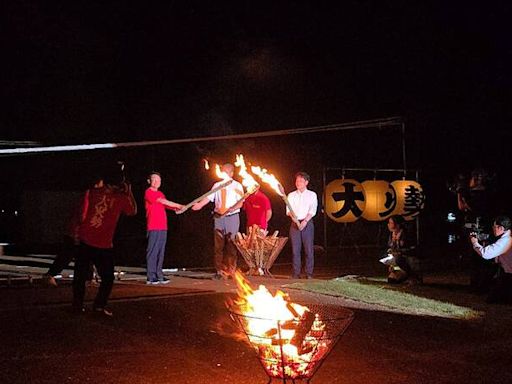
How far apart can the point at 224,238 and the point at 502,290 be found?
4.80 m

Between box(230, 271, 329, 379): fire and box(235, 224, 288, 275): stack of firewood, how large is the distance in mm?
6711

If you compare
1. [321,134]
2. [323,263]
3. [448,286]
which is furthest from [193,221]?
[448,286]

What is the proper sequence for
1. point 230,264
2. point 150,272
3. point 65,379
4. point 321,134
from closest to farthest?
point 65,379 → point 150,272 → point 230,264 → point 321,134

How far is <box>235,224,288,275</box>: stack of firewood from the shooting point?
11.2m

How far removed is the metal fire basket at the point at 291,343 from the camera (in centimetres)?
414

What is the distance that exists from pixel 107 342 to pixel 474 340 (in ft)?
12.2

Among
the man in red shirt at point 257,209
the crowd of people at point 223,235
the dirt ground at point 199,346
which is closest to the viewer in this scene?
the dirt ground at point 199,346

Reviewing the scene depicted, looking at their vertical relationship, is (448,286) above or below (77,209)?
below

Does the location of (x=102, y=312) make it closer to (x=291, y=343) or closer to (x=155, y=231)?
(x=155, y=231)

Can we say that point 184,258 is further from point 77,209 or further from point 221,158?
point 77,209

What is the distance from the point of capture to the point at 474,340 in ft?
20.6

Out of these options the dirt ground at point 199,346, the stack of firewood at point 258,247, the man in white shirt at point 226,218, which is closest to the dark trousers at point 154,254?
the man in white shirt at point 226,218

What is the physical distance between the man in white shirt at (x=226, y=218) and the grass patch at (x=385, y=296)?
1.66 m

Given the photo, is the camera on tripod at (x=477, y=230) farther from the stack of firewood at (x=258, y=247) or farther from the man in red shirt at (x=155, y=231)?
the man in red shirt at (x=155, y=231)
